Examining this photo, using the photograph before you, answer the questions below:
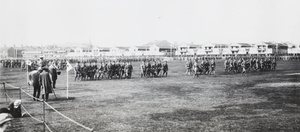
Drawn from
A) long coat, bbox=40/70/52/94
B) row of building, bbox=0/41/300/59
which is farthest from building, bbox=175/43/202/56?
long coat, bbox=40/70/52/94

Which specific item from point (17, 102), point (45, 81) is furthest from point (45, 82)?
point (17, 102)

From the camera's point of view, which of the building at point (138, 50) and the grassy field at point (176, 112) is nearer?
the grassy field at point (176, 112)

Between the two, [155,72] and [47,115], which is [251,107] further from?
[155,72]

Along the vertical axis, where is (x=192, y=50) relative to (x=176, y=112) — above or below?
above

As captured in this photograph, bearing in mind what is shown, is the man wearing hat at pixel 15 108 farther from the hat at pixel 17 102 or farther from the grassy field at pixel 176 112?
the grassy field at pixel 176 112

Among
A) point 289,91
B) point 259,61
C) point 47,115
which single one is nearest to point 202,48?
point 259,61

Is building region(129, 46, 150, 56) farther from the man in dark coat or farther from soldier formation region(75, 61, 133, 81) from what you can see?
the man in dark coat

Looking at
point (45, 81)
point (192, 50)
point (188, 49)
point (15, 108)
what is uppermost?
point (188, 49)

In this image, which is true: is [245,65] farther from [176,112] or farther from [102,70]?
[176,112]

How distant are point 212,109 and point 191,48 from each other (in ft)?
331

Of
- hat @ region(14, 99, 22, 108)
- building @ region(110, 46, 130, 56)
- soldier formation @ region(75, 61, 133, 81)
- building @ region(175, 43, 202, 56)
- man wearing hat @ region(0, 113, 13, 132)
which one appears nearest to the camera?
man wearing hat @ region(0, 113, 13, 132)

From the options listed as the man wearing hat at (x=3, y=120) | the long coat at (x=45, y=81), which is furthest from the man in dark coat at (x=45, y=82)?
the man wearing hat at (x=3, y=120)

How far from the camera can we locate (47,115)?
10.5 m

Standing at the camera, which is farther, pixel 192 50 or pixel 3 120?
pixel 192 50
